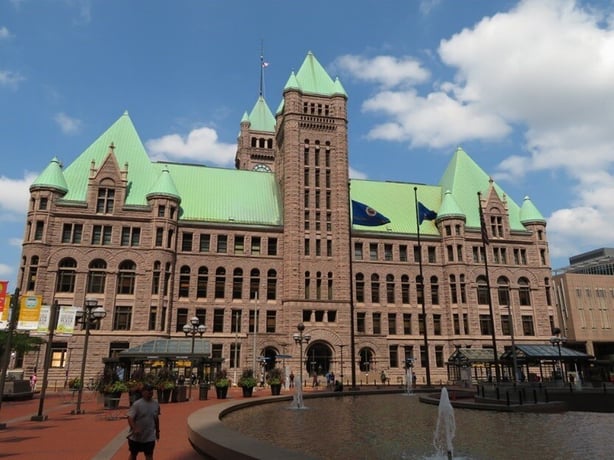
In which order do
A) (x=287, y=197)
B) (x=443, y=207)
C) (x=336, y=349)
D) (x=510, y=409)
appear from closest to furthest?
1. (x=510, y=409)
2. (x=336, y=349)
3. (x=287, y=197)
4. (x=443, y=207)

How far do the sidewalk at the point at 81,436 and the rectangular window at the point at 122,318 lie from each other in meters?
26.5

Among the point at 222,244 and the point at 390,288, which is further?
the point at 390,288

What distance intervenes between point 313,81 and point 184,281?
3162 cm

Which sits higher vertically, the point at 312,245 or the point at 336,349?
the point at 312,245

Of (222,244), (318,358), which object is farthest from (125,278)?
(318,358)

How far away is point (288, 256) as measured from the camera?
190ft

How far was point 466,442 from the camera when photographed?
50.7 feet

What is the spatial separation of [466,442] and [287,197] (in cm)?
4635

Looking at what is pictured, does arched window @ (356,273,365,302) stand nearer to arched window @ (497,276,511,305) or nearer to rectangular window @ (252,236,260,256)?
rectangular window @ (252,236,260,256)

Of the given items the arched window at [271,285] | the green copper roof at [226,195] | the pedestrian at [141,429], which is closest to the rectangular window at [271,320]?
the arched window at [271,285]

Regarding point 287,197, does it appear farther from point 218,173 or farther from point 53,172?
point 53,172

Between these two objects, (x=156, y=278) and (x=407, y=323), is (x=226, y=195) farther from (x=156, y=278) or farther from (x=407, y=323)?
(x=407, y=323)

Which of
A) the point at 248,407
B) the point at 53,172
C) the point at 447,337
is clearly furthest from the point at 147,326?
the point at 447,337

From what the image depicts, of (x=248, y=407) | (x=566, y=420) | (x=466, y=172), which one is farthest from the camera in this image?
(x=466, y=172)
